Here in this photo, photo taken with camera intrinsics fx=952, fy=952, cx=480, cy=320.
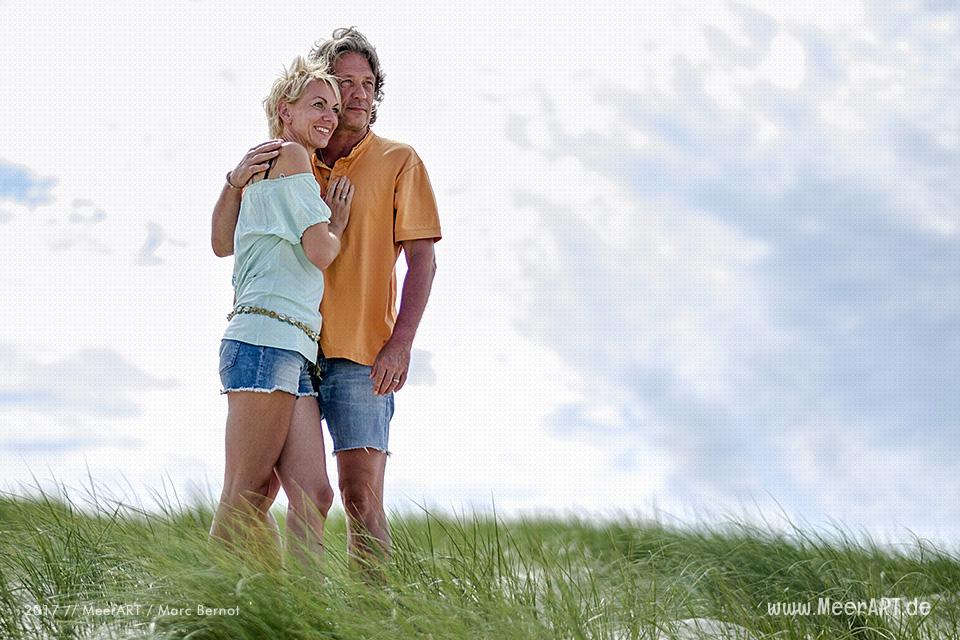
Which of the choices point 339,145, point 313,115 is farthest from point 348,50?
point 313,115

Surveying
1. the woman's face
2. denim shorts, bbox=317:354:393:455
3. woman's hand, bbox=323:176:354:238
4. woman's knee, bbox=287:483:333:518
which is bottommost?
woman's knee, bbox=287:483:333:518

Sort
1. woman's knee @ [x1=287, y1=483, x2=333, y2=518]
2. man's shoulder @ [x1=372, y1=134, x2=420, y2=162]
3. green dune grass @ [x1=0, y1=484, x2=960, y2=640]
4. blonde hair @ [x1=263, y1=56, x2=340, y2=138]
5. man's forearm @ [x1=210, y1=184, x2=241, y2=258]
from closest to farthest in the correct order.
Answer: green dune grass @ [x1=0, y1=484, x2=960, y2=640], woman's knee @ [x1=287, y1=483, x2=333, y2=518], blonde hair @ [x1=263, y1=56, x2=340, y2=138], man's forearm @ [x1=210, y1=184, x2=241, y2=258], man's shoulder @ [x1=372, y1=134, x2=420, y2=162]

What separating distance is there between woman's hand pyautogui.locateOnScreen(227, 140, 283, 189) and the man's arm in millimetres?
608

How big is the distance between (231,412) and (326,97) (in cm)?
115

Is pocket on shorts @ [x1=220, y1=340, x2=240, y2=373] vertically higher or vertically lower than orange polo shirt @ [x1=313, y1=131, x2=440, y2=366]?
lower

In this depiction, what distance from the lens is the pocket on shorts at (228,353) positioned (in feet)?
10.4

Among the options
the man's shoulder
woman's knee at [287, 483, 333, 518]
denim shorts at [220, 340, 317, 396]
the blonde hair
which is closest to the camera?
denim shorts at [220, 340, 317, 396]

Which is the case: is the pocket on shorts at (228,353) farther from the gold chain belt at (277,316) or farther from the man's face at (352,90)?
the man's face at (352,90)

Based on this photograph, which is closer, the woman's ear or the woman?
the woman

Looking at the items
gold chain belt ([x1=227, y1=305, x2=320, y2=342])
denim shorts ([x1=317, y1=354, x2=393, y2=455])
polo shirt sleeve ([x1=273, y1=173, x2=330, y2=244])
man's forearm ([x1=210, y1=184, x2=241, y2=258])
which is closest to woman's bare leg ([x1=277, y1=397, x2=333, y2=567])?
denim shorts ([x1=317, y1=354, x2=393, y2=455])

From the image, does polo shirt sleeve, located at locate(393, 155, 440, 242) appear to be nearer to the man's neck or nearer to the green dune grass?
the man's neck

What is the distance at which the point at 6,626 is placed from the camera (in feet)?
9.95

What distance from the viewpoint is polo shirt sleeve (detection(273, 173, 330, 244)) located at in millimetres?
3221

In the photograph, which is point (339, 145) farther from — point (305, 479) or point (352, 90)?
point (305, 479)
